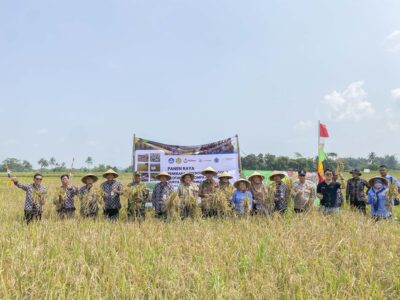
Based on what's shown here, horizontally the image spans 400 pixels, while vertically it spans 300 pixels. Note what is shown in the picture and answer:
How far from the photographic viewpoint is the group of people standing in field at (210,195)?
735cm

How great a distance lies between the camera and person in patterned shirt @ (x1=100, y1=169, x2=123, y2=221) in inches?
309

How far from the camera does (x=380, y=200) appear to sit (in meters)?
7.48

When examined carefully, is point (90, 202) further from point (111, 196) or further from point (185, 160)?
point (185, 160)

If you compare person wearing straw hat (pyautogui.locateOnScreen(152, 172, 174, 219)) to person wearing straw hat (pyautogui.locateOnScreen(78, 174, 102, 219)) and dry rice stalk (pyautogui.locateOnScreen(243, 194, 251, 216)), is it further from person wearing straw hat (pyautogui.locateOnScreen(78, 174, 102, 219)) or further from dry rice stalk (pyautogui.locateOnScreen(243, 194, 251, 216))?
dry rice stalk (pyautogui.locateOnScreen(243, 194, 251, 216))

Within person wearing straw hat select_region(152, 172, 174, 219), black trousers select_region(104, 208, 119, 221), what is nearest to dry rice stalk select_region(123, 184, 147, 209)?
person wearing straw hat select_region(152, 172, 174, 219)

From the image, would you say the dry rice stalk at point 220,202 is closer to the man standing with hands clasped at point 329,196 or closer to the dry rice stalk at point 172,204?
the dry rice stalk at point 172,204

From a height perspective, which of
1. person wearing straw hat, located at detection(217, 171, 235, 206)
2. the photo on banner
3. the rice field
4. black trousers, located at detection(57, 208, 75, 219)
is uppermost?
the photo on banner

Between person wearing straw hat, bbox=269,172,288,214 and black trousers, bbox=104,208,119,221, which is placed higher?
person wearing straw hat, bbox=269,172,288,214

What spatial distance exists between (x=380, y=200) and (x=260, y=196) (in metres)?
2.52

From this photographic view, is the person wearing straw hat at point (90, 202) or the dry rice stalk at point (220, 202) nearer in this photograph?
the dry rice stalk at point (220, 202)

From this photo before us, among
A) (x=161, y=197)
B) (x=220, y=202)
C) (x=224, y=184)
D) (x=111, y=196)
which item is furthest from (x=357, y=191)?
(x=111, y=196)

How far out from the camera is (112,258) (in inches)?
182

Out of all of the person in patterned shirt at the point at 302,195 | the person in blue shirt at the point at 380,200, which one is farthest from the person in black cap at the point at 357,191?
the person in patterned shirt at the point at 302,195

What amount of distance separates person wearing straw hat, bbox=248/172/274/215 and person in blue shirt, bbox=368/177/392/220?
2179 mm
